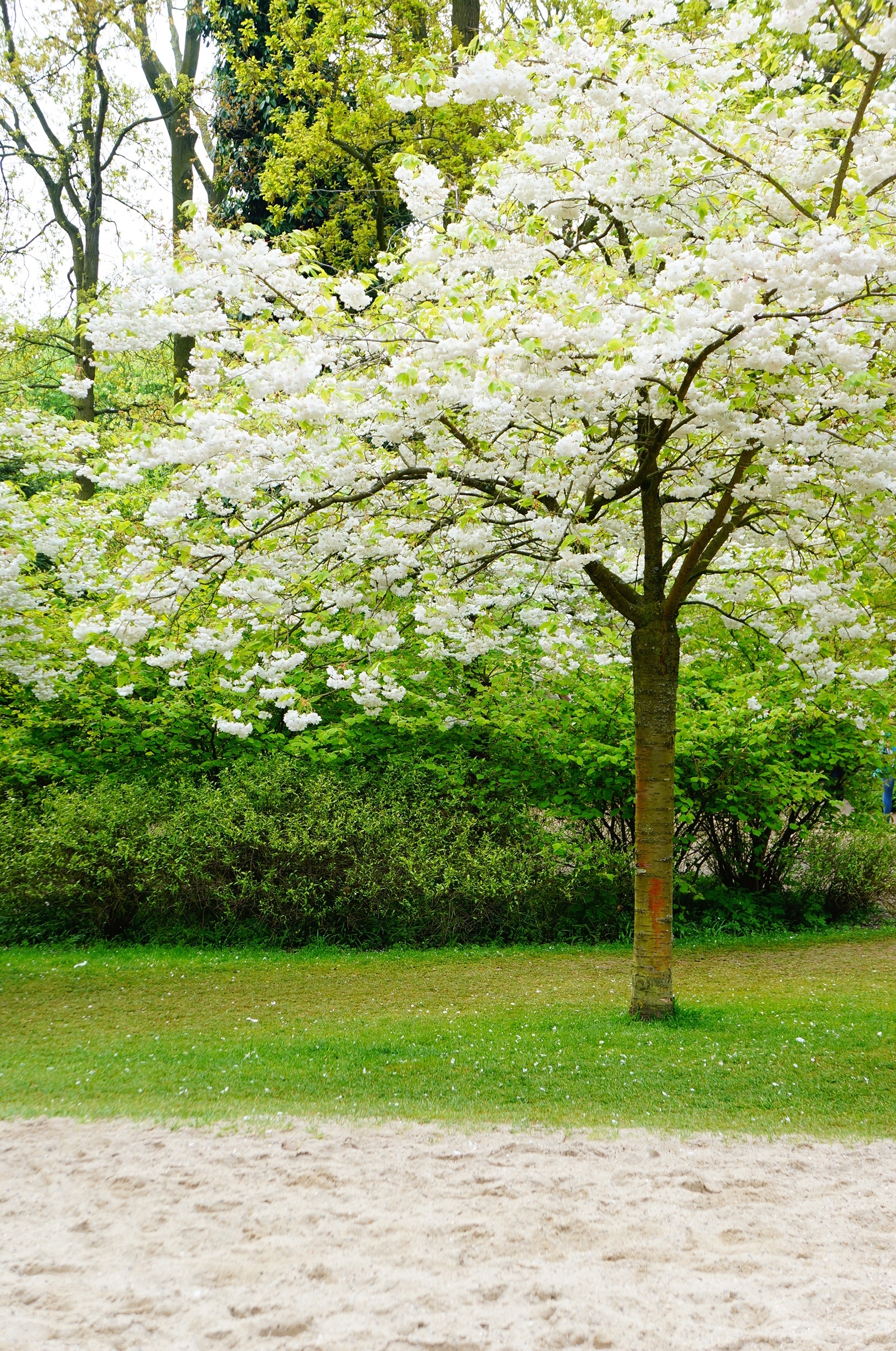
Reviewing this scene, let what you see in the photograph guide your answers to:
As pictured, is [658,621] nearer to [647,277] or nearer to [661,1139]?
[647,277]

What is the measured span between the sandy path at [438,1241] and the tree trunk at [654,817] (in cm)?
193

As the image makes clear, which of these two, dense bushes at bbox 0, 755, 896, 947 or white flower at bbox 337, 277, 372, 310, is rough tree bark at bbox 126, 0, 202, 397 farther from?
Answer: white flower at bbox 337, 277, 372, 310

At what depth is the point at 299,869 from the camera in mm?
10453

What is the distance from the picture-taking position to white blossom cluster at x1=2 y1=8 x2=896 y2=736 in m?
4.81

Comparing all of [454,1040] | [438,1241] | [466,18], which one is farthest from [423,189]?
[466,18]

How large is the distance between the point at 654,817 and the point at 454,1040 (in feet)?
6.32

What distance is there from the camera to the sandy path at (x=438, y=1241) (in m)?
3.07

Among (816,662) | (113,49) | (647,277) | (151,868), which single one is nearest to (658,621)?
(816,662)

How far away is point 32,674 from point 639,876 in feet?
21.5

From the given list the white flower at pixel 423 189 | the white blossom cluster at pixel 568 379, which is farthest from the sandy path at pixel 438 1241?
the white flower at pixel 423 189

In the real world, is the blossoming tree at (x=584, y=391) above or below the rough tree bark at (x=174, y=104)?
below

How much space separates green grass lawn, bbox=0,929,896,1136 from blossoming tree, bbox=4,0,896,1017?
85 cm

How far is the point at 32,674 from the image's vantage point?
1045cm

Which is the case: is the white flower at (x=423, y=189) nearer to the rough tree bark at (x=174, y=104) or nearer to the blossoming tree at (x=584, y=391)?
the blossoming tree at (x=584, y=391)
